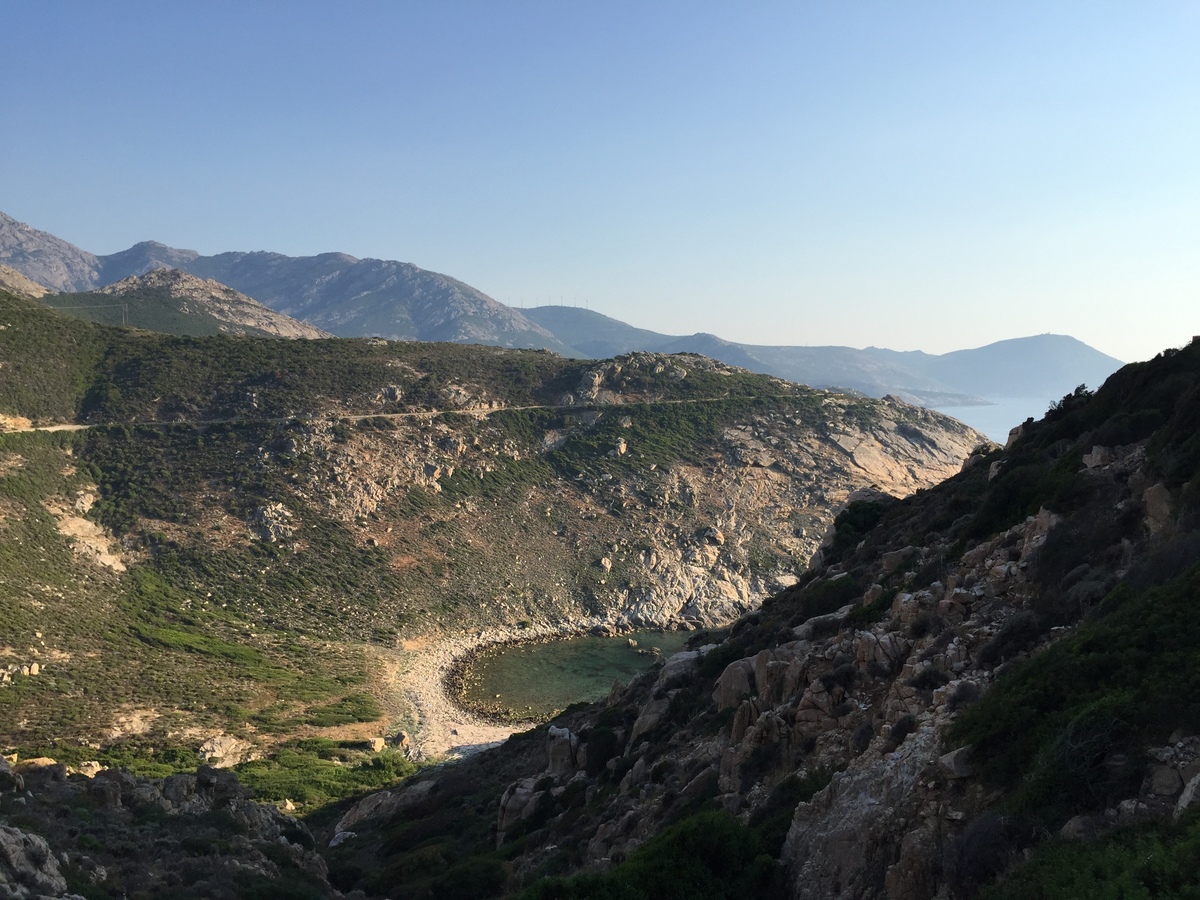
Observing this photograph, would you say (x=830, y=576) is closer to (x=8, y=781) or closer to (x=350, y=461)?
(x=8, y=781)

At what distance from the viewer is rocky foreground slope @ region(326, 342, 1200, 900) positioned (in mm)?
10344

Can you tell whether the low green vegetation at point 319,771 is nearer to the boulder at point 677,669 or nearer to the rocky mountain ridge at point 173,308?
the boulder at point 677,669

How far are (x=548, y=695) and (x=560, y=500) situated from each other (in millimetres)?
27936

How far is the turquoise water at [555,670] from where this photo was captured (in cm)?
4969

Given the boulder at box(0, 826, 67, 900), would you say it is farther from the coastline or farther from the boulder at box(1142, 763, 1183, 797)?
the coastline

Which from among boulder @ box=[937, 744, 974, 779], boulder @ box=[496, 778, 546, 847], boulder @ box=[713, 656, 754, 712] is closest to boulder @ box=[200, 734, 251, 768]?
boulder @ box=[496, 778, 546, 847]

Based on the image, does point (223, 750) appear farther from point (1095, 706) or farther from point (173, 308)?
point (173, 308)

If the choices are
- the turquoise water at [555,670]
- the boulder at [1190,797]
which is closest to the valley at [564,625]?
the boulder at [1190,797]

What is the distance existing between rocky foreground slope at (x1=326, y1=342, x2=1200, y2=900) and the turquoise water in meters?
21.7

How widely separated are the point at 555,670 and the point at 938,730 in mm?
44041

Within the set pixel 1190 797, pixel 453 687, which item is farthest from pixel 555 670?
pixel 1190 797

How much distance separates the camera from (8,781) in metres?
19.9

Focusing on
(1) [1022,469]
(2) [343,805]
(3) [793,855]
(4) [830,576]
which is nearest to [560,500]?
(2) [343,805]

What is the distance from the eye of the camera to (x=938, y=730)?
516 inches
